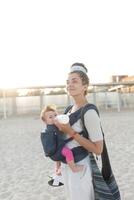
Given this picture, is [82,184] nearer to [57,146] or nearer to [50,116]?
[57,146]

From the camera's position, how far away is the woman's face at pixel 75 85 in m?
2.72

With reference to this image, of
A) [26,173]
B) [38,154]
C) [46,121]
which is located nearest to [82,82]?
[46,121]

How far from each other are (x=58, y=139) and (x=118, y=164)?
543 cm

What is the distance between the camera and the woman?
260cm

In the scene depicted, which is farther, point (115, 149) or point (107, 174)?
point (115, 149)

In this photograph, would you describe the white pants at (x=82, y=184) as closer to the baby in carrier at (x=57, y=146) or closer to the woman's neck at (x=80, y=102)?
the baby in carrier at (x=57, y=146)

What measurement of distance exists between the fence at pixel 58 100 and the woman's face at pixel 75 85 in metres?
33.8

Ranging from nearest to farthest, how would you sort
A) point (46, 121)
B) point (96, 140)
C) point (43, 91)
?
point (96, 140) < point (46, 121) < point (43, 91)

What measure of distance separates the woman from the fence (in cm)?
3379

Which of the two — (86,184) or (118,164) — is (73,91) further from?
(118,164)

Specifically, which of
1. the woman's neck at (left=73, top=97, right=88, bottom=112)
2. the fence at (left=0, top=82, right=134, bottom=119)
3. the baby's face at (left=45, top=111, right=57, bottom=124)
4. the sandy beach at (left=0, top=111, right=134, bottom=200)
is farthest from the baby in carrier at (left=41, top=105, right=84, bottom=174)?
the fence at (left=0, top=82, right=134, bottom=119)

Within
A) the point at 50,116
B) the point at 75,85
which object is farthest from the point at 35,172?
the point at 75,85

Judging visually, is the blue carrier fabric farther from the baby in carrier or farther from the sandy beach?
the sandy beach

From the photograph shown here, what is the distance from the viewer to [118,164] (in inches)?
313
